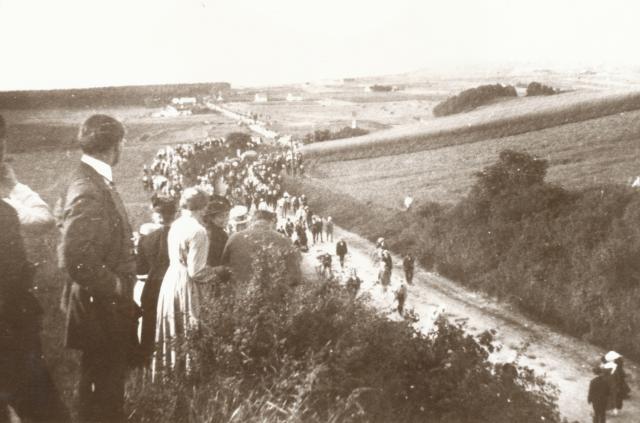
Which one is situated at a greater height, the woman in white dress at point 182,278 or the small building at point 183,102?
the small building at point 183,102

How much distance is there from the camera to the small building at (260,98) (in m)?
48.2

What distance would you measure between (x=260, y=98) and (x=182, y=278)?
46049 mm

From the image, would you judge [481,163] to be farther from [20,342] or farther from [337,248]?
[20,342]

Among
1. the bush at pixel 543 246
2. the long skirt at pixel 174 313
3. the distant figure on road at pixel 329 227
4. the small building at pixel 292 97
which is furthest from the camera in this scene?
the small building at pixel 292 97

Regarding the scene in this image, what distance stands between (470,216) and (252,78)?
8.98m

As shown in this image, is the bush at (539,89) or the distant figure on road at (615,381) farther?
the bush at (539,89)

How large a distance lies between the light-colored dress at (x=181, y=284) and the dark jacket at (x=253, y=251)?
50 centimetres

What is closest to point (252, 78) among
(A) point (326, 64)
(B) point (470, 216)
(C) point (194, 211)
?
(A) point (326, 64)

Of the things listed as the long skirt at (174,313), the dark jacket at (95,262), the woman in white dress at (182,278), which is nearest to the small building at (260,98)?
the woman in white dress at (182,278)

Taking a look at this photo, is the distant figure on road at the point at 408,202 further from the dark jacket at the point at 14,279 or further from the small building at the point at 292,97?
the small building at the point at 292,97

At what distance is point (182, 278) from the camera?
429 centimetres

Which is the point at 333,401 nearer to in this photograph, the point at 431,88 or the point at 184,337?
the point at 184,337

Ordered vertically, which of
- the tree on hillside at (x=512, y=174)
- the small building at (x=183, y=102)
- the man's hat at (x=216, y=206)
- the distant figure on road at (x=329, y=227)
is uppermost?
the small building at (x=183, y=102)

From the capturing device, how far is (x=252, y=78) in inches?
715
